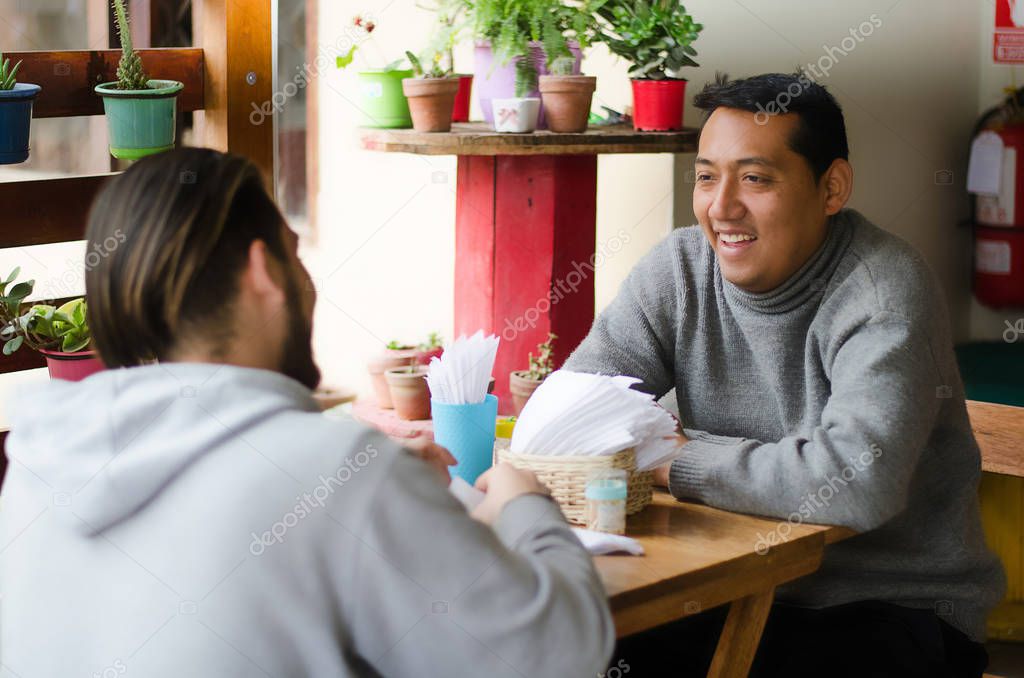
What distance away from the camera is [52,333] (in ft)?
7.64

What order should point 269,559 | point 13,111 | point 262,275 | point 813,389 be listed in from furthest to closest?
point 13,111
point 813,389
point 262,275
point 269,559

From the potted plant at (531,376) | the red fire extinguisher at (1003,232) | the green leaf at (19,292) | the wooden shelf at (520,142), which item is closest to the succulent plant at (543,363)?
the potted plant at (531,376)

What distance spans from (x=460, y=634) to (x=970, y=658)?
3.96 ft

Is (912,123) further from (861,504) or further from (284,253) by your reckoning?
(284,253)

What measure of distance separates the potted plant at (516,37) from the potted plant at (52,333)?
137 cm

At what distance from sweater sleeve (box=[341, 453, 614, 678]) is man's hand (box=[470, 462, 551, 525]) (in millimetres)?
220

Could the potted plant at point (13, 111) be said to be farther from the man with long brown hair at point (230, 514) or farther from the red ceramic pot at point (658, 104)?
the red ceramic pot at point (658, 104)

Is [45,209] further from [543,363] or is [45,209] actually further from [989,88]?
[989,88]

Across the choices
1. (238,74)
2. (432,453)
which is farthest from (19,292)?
(432,453)

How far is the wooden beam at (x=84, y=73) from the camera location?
233 centimetres

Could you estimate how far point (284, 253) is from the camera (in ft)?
4.23

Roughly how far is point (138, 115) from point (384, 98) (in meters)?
1.08

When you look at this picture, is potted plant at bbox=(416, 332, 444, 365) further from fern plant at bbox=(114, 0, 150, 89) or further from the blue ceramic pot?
the blue ceramic pot

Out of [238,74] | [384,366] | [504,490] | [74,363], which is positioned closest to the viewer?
[504,490]
